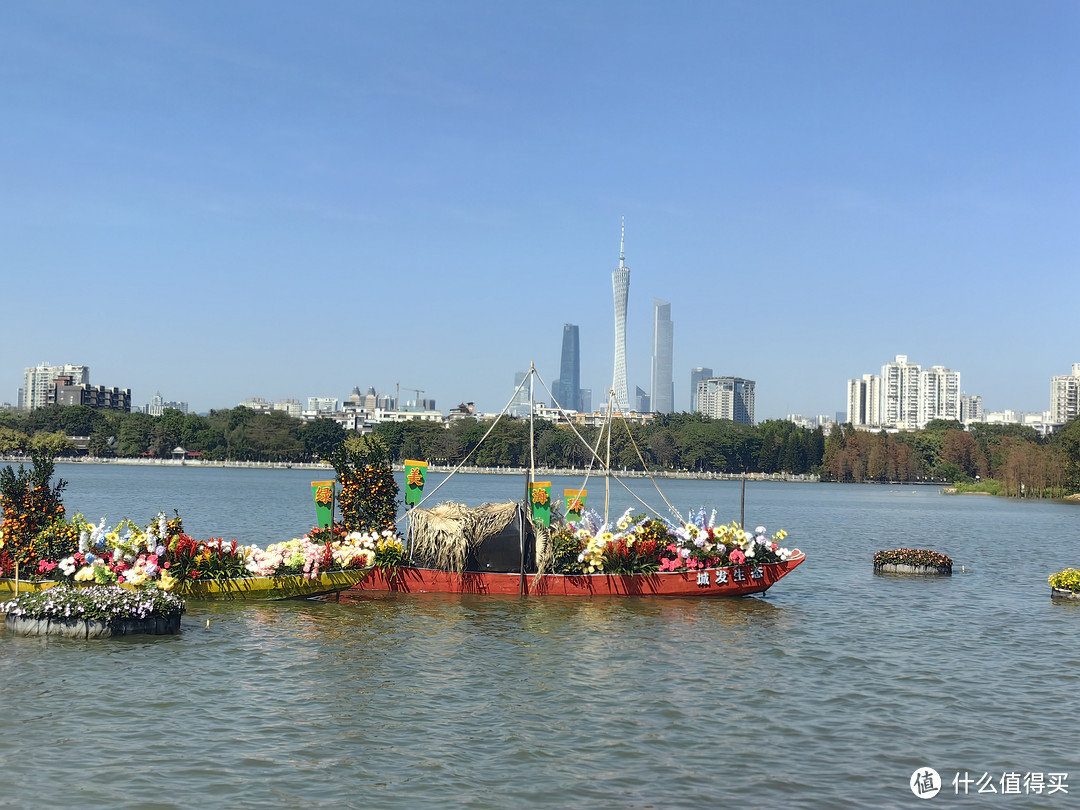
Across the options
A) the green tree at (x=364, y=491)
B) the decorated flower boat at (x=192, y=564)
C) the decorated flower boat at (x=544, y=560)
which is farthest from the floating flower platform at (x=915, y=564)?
the decorated flower boat at (x=192, y=564)

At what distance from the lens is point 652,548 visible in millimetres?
25703

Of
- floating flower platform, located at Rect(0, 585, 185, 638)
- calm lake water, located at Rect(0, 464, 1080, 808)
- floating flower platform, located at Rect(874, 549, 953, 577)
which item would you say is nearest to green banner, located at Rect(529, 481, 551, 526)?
calm lake water, located at Rect(0, 464, 1080, 808)

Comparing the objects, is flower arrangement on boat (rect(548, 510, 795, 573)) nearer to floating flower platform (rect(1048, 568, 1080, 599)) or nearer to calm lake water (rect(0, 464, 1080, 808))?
calm lake water (rect(0, 464, 1080, 808))

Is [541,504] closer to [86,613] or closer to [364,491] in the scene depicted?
[364,491]

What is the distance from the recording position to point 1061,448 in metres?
118

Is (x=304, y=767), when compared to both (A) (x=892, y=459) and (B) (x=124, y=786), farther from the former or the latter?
(A) (x=892, y=459)

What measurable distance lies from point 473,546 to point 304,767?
13.4m

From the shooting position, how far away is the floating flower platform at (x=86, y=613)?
61.0 feet

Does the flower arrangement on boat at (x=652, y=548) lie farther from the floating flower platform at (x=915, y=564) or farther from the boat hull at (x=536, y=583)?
the floating flower platform at (x=915, y=564)

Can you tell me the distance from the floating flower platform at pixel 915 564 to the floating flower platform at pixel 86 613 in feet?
83.7

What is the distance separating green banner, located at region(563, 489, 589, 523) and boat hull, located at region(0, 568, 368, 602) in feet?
21.3

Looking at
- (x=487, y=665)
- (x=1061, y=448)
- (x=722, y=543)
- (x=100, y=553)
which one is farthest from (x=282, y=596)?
(x=1061, y=448)

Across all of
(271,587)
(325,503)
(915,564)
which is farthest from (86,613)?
(915,564)

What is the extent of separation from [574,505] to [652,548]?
339 centimetres
